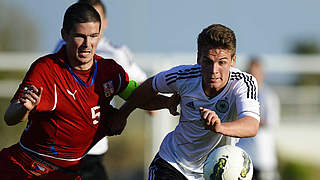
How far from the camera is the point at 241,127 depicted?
5.56 m

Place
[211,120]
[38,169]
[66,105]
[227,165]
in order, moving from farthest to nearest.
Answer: [38,169]
[66,105]
[227,165]
[211,120]

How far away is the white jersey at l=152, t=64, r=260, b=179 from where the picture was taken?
5867 mm

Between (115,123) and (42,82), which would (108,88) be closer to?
(115,123)

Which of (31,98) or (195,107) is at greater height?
(31,98)

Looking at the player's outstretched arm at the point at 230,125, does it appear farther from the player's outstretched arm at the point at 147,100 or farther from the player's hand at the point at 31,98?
the player's hand at the point at 31,98

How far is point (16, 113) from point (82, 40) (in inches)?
33.3

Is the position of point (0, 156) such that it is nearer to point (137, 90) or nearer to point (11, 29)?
point (137, 90)

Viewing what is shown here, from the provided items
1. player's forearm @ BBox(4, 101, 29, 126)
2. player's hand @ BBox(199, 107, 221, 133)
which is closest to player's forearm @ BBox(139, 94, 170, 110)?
player's hand @ BBox(199, 107, 221, 133)

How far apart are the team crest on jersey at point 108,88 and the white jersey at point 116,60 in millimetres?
1118

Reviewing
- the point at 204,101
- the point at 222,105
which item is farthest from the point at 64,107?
the point at 222,105

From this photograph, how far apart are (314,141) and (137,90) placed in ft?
30.2

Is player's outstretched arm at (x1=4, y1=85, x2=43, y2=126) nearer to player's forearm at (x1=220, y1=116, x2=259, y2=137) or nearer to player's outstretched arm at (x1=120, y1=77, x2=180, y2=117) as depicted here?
player's outstretched arm at (x1=120, y1=77, x2=180, y2=117)

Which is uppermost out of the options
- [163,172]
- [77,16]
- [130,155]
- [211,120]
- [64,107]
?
[77,16]

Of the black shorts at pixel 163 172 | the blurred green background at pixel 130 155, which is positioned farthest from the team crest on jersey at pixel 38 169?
the blurred green background at pixel 130 155
